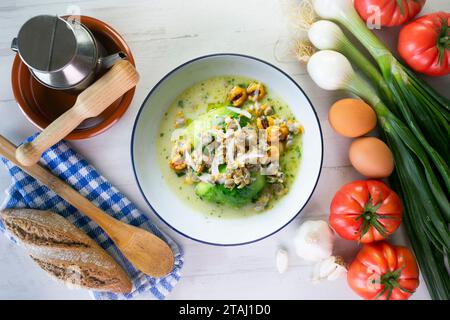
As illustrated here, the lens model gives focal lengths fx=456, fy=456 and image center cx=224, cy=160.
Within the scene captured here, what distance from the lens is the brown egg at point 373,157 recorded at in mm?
1407

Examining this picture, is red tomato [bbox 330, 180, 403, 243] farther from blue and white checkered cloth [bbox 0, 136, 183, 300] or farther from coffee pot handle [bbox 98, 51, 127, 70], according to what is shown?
coffee pot handle [bbox 98, 51, 127, 70]

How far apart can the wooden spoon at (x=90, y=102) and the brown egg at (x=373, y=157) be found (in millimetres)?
712

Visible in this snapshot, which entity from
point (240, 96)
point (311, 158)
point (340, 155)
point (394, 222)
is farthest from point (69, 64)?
point (394, 222)

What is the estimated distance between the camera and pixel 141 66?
4.98ft

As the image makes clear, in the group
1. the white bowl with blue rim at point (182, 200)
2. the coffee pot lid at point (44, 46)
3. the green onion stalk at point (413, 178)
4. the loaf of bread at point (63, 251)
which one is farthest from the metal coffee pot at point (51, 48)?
the green onion stalk at point (413, 178)

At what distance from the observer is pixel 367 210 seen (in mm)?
1375

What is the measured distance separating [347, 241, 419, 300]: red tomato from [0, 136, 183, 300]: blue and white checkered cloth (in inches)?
22.9

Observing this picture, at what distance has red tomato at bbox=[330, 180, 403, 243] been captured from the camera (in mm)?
1370

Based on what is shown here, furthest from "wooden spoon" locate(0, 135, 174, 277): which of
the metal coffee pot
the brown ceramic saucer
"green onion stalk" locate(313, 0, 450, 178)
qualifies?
"green onion stalk" locate(313, 0, 450, 178)

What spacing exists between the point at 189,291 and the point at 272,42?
885 mm

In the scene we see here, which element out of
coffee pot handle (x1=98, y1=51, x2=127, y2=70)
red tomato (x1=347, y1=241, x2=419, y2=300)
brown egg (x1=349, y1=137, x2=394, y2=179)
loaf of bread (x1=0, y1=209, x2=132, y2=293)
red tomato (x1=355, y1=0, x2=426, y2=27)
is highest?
red tomato (x1=355, y1=0, x2=426, y2=27)

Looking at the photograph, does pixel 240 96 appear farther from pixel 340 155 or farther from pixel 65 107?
pixel 65 107

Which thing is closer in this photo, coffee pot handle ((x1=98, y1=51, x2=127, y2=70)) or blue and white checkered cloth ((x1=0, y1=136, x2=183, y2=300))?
coffee pot handle ((x1=98, y1=51, x2=127, y2=70))

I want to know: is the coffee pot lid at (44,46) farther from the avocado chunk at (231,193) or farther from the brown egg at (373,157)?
the brown egg at (373,157)
